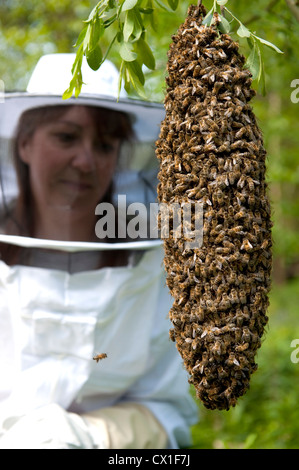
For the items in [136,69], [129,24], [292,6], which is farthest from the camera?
[292,6]

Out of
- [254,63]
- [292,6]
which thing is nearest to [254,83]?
[254,63]

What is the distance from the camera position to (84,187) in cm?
235

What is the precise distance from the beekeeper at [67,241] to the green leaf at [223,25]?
45.5 inches

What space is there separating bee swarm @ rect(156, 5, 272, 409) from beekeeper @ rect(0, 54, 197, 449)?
45.3 inches

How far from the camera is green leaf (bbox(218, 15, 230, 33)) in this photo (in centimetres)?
114

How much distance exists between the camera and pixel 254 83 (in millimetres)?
1212

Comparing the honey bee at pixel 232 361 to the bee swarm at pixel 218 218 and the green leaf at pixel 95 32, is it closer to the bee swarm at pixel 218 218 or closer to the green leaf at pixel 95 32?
the bee swarm at pixel 218 218

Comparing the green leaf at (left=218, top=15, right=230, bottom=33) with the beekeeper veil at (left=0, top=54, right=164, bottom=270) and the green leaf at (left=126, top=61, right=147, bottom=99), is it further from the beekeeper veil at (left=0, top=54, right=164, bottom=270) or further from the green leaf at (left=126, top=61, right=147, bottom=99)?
→ the beekeeper veil at (left=0, top=54, right=164, bottom=270)

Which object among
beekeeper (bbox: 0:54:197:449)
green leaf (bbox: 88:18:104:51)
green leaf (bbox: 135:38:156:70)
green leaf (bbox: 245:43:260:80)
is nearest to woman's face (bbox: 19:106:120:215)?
beekeeper (bbox: 0:54:197:449)

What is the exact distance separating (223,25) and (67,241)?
142 centimetres

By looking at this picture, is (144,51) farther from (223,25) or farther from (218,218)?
(218,218)
